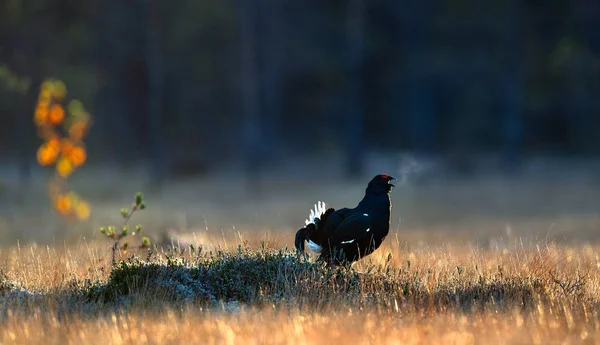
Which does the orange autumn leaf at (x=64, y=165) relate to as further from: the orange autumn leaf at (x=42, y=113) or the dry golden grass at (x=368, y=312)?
the dry golden grass at (x=368, y=312)

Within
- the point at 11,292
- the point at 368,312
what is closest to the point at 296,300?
the point at 368,312

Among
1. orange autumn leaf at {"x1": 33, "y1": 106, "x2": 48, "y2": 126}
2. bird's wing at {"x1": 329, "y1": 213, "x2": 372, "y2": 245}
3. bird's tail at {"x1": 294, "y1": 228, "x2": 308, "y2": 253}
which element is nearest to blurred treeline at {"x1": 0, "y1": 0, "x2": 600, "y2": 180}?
orange autumn leaf at {"x1": 33, "y1": 106, "x2": 48, "y2": 126}

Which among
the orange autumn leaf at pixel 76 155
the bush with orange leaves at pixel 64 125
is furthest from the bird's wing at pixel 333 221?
the orange autumn leaf at pixel 76 155

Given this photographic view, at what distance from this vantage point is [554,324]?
716 centimetres

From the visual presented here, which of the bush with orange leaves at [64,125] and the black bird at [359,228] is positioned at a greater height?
the bush with orange leaves at [64,125]

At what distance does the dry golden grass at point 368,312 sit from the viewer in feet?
21.9

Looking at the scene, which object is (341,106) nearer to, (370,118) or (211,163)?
(370,118)

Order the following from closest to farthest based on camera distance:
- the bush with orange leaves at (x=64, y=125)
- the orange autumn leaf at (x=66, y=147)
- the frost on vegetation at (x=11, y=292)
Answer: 1. the frost on vegetation at (x=11, y=292)
2. the bush with orange leaves at (x=64, y=125)
3. the orange autumn leaf at (x=66, y=147)

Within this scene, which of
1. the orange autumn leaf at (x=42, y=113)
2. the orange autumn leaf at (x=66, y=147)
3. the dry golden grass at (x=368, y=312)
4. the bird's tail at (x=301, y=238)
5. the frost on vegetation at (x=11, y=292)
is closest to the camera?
the dry golden grass at (x=368, y=312)

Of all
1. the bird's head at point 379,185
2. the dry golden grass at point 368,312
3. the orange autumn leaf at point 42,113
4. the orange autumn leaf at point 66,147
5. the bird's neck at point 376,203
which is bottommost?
the dry golden grass at point 368,312

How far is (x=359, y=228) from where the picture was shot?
918cm

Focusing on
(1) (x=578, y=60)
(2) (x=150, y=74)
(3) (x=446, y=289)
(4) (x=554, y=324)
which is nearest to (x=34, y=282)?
(3) (x=446, y=289)

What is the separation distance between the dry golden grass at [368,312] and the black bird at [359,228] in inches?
11.6

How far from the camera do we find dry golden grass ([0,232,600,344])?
21.9ft
